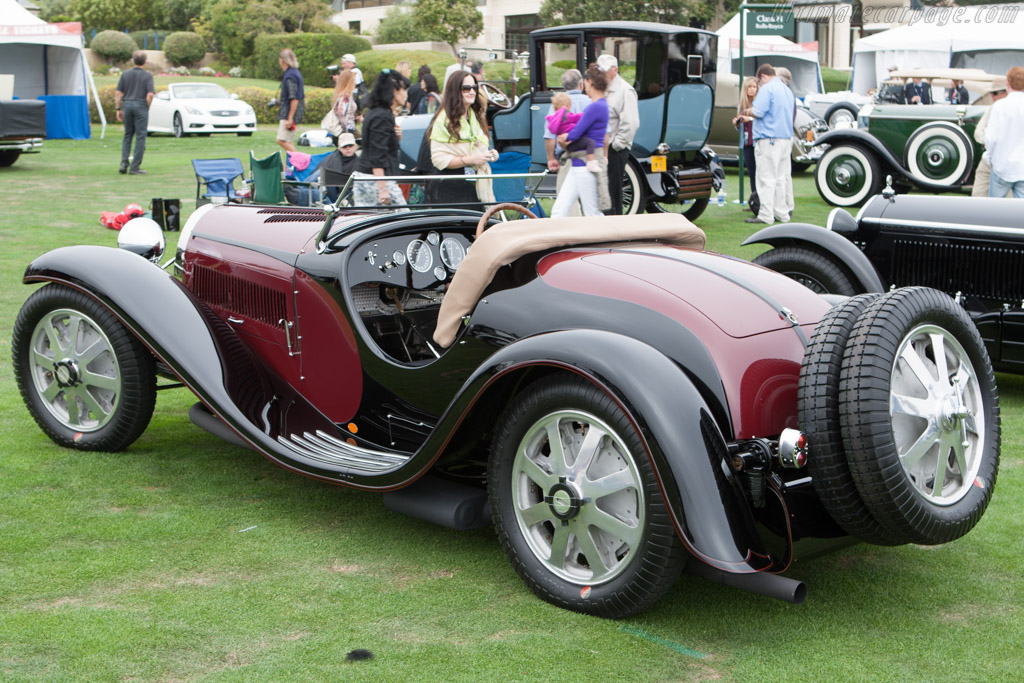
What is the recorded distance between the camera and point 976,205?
21.0 ft

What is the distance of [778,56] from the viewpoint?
25.9 metres

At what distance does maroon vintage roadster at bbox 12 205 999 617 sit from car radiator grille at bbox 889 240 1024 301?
2.83 metres

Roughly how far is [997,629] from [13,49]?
2577 cm

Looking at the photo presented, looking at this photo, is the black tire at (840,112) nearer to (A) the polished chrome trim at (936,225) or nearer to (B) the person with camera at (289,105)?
(B) the person with camera at (289,105)

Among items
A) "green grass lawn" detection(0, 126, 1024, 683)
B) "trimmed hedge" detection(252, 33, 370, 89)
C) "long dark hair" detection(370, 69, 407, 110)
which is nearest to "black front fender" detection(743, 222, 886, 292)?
"green grass lawn" detection(0, 126, 1024, 683)

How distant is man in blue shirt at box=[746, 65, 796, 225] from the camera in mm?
12289

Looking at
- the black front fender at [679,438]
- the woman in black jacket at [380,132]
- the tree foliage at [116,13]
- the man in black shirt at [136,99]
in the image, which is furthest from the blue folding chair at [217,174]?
the tree foliage at [116,13]

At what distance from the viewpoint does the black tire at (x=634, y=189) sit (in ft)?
40.8

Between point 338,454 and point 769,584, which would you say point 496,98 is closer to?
point 338,454

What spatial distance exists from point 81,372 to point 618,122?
7579 mm

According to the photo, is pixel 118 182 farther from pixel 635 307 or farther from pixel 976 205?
pixel 635 307

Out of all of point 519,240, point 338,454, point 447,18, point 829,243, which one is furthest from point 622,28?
point 447,18

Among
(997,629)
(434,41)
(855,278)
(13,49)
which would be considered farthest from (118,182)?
(434,41)

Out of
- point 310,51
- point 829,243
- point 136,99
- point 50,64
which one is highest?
point 310,51
